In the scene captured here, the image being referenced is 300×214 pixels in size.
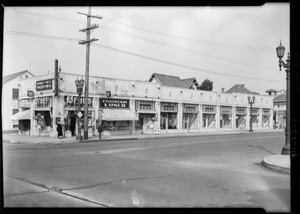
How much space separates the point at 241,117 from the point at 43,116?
31.3 metres

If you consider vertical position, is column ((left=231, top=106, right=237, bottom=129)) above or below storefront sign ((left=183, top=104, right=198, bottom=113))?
below

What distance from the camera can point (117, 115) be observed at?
3145 centimetres

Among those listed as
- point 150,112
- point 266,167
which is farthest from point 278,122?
point 266,167

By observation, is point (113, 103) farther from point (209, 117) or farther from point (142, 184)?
point (142, 184)

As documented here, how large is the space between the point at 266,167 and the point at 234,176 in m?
2.33

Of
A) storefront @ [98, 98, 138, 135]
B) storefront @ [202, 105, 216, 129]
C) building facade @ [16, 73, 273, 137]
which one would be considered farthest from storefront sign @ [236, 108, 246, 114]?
storefront @ [98, 98, 138, 135]

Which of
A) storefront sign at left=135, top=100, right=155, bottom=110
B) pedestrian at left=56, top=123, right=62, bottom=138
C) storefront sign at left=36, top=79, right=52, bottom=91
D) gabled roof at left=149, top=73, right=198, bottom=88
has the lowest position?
pedestrian at left=56, top=123, right=62, bottom=138

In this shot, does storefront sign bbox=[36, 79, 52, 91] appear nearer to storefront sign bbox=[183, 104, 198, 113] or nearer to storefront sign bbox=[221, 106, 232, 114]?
storefront sign bbox=[183, 104, 198, 113]

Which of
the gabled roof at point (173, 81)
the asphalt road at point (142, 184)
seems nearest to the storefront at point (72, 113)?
the asphalt road at point (142, 184)

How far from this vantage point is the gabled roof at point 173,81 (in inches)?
1900

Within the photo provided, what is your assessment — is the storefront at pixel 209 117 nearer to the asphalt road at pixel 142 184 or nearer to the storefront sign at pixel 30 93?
the storefront sign at pixel 30 93

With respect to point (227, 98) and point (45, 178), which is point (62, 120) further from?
point (227, 98)

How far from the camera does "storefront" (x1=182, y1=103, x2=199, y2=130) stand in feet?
133

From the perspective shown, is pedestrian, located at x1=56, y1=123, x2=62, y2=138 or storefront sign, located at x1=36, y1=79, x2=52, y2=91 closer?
pedestrian, located at x1=56, y1=123, x2=62, y2=138
